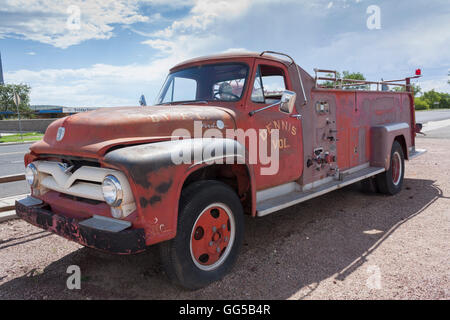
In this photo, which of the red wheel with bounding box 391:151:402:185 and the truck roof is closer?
the truck roof

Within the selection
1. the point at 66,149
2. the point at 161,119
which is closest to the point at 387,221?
the point at 161,119

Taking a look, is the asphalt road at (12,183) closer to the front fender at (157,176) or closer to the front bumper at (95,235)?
the front bumper at (95,235)

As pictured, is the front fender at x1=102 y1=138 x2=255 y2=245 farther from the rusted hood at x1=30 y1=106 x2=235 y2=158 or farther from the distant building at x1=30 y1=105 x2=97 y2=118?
the distant building at x1=30 y1=105 x2=97 y2=118

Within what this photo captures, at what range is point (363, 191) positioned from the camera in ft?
20.7

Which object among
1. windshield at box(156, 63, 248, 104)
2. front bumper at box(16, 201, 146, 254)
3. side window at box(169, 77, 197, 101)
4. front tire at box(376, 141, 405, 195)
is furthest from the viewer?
front tire at box(376, 141, 405, 195)

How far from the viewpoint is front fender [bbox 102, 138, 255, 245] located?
2.40 meters

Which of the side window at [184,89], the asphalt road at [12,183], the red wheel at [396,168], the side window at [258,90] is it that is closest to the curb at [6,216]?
the asphalt road at [12,183]

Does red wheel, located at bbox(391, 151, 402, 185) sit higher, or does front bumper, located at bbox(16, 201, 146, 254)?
front bumper, located at bbox(16, 201, 146, 254)

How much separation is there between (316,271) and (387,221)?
77.4 inches

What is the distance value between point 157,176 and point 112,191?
333mm

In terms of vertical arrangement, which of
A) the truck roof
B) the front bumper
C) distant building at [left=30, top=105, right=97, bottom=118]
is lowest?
the front bumper

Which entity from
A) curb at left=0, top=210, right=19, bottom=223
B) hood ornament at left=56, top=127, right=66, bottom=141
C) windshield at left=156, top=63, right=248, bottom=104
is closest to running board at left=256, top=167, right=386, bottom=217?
windshield at left=156, top=63, right=248, bottom=104

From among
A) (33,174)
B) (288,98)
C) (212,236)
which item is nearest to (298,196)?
(288,98)

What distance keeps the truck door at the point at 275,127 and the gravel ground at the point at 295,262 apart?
2.63 feet
